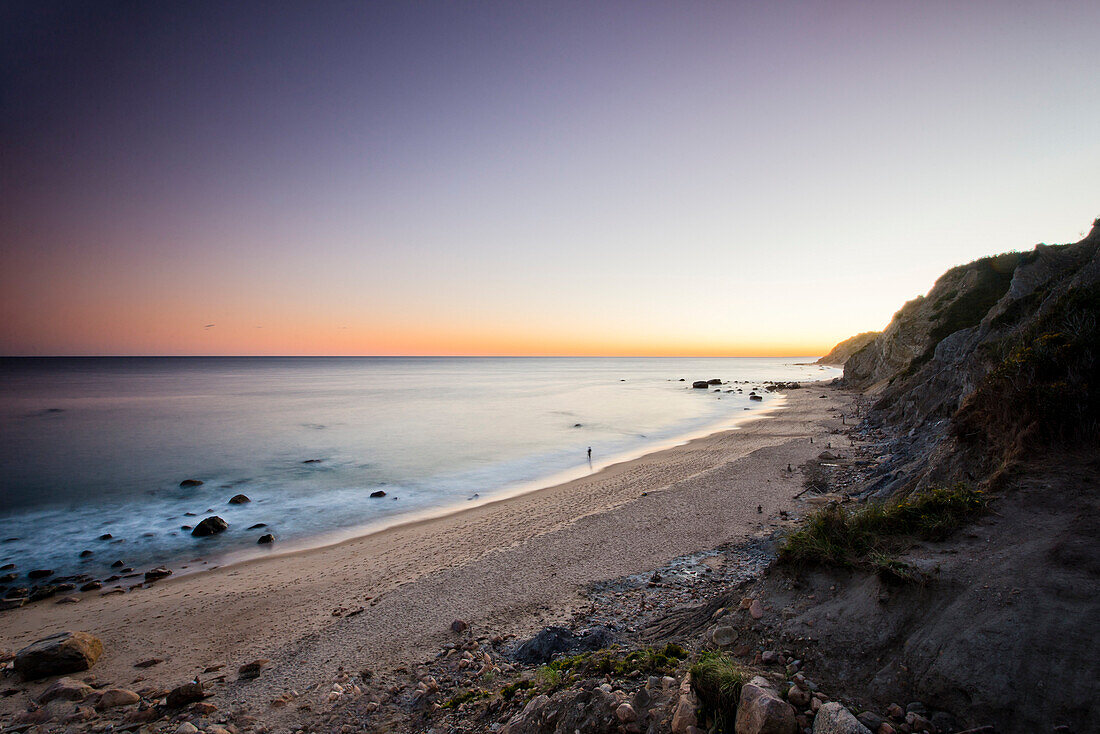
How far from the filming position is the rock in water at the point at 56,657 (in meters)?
8.44

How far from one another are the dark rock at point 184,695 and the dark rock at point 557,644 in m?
5.45

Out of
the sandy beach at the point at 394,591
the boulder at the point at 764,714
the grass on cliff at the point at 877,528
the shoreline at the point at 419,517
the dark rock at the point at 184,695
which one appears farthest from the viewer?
the shoreline at the point at 419,517

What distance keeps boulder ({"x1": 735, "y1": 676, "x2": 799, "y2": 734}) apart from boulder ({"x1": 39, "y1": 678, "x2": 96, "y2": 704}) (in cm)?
1085

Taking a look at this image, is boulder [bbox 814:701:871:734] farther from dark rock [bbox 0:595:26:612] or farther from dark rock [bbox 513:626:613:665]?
dark rock [bbox 0:595:26:612]

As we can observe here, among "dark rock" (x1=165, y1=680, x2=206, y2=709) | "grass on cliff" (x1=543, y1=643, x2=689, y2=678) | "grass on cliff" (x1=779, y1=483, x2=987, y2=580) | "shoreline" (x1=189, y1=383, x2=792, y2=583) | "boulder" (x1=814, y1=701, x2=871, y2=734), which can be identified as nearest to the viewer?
"boulder" (x1=814, y1=701, x2=871, y2=734)

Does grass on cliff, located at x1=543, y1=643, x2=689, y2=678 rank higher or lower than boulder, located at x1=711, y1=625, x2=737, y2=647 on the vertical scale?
lower

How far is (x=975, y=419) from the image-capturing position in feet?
30.9

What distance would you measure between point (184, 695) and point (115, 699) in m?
1.29

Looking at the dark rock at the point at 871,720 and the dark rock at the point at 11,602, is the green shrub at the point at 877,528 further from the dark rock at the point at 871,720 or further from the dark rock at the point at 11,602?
→ the dark rock at the point at 11,602

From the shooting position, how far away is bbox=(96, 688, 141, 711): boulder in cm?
754

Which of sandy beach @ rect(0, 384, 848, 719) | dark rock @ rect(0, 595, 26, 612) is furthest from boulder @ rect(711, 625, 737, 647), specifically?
dark rock @ rect(0, 595, 26, 612)

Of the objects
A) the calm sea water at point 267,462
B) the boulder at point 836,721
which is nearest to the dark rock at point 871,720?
the boulder at point 836,721

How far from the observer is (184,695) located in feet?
24.6

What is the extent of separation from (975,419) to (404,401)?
229 ft
